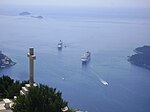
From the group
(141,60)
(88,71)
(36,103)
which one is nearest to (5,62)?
(88,71)

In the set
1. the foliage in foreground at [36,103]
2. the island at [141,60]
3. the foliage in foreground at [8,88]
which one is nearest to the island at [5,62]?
the island at [141,60]

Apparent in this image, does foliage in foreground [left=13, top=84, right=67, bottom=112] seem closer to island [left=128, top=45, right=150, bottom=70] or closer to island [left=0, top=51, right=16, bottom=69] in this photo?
island [left=0, top=51, right=16, bottom=69]

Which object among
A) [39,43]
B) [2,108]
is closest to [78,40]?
[39,43]

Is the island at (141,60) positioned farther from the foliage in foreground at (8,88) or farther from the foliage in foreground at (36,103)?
the foliage in foreground at (36,103)

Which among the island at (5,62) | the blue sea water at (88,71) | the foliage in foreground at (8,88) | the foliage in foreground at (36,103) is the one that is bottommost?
the blue sea water at (88,71)

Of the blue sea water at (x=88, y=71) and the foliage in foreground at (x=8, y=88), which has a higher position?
the foliage in foreground at (x=8, y=88)


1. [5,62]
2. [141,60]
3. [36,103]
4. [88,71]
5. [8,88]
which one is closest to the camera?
[36,103]

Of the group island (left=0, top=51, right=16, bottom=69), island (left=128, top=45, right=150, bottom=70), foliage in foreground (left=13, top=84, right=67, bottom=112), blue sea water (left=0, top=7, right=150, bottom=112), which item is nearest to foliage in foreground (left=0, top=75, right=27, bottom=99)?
foliage in foreground (left=13, top=84, right=67, bottom=112)

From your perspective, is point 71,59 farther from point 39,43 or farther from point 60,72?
point 39,43

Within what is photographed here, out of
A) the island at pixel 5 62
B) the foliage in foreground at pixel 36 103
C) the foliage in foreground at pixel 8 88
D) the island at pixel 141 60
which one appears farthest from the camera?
the island at pixel 141 60

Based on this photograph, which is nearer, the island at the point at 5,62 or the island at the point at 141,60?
the island at the point at 5,62

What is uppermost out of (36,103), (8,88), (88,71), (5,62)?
(36,103)

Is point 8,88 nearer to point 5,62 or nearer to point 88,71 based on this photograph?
point 88,71
